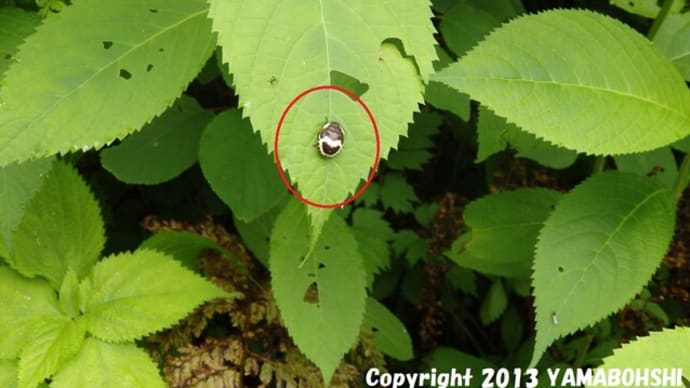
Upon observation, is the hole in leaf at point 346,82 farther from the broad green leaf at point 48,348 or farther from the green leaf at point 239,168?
the broad green leaf at point 48,348

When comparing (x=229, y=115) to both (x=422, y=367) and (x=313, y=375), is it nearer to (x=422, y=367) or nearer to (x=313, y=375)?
(x=313, y=375)

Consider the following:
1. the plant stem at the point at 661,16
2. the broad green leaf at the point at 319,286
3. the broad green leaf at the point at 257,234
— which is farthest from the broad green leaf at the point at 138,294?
the plant stem at the point at 661,16

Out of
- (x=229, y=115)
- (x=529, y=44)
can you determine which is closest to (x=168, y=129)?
(x=229, y=115)

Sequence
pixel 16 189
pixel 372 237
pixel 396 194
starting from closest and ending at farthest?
pixel 16 189
pixel 372 237
pixel 396 194

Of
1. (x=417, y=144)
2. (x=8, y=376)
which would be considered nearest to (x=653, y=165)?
(x=417, y=144)

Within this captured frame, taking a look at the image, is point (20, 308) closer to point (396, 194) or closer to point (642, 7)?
point (396, 194)
